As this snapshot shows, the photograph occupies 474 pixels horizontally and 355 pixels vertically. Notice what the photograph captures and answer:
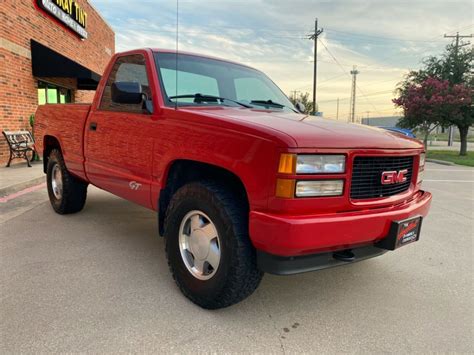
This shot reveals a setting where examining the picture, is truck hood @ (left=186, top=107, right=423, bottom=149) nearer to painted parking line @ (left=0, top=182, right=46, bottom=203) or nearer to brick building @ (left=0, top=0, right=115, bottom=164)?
painted parking line @ (left=0, top=182, right=46, bottom=203)

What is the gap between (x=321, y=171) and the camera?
214cm

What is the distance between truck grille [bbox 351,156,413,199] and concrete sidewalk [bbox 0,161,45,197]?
6031 millimetres

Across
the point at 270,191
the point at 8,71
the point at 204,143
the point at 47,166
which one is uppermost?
the point at 8,71

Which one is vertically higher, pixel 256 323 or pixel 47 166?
pixel 47 166

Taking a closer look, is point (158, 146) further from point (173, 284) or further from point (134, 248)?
point (134, 248)

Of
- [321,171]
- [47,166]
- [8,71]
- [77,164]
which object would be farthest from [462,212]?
[8,71]

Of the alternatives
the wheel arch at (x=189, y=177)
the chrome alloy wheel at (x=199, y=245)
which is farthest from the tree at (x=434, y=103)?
the chrome alloy wheel at (x=199, y=245)

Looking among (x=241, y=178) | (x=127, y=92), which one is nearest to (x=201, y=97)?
(x=127, y=92)

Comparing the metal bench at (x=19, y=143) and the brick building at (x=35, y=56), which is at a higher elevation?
the brick building at (x=35, y=56)

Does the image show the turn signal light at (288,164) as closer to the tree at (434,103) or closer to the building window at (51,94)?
the building window at (51,94)

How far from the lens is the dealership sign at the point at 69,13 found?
10.8 metres

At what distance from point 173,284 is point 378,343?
158 centimetres

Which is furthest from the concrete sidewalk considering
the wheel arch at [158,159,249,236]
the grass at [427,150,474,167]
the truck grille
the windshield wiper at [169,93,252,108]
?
the grass at [427,150,474,167]

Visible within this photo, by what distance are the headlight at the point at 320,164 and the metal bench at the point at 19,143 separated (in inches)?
345
